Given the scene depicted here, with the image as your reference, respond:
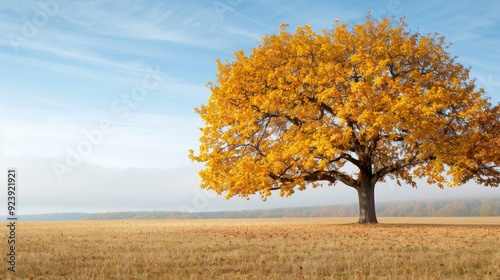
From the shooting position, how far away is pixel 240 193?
33.8m

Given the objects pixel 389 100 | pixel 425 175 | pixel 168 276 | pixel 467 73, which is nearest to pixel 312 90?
pixel 389 100

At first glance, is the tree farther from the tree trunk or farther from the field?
the field

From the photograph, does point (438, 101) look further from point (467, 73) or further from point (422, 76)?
point (467, 73)

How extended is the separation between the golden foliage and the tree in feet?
0.25

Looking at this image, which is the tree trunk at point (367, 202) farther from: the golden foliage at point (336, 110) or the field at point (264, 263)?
the field at point (264, 263)

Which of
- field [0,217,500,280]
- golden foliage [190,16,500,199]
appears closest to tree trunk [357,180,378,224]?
golden foliage [190,16,500,199]

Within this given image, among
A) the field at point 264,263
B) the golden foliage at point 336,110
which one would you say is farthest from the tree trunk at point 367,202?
the field at point 264,263

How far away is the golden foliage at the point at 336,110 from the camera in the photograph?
3158 cm

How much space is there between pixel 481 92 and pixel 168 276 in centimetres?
3062

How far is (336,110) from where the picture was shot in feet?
106

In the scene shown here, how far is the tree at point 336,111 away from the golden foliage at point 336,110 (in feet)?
0.25

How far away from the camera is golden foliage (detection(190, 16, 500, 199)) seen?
31578 mm

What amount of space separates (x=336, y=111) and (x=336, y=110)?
112 mm

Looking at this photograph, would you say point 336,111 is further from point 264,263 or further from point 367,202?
point 264,263
